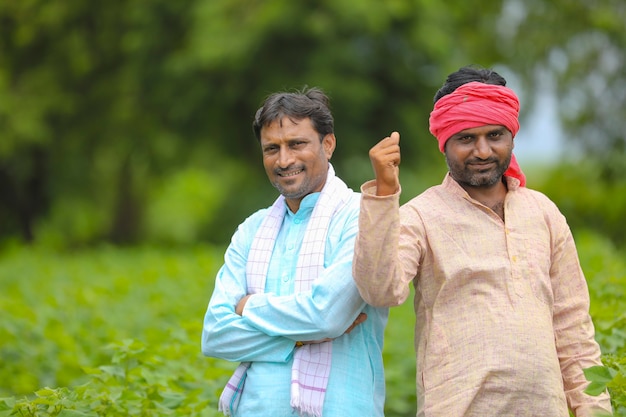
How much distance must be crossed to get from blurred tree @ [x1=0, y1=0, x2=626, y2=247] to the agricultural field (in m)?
4.56

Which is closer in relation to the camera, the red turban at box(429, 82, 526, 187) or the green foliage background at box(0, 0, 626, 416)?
the red turban at box(429, 82, 526, 187)

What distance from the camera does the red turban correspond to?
11.7 ft

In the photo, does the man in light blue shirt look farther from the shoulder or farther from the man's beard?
the shoulder

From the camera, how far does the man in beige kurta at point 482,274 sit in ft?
11.1

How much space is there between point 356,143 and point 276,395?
1495 centimetres

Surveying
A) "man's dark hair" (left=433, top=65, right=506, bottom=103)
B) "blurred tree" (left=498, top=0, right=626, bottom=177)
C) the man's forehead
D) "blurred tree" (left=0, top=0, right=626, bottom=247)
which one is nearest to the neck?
the man's forehead

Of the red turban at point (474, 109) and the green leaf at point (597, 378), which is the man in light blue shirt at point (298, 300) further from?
the green leaf at point (597, 378)

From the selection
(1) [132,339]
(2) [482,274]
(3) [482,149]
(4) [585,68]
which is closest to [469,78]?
(3) [482,149]

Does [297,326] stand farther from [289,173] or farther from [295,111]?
[295,111]

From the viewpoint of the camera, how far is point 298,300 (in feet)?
12.0

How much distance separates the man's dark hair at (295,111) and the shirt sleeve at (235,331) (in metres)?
0.52

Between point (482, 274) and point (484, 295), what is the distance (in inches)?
3.0

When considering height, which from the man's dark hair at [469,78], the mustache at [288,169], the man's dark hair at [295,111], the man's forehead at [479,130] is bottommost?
the mustache at [288,169]

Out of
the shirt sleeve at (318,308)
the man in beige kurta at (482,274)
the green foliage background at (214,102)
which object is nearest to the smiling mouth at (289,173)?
the shirt sleeve at (318,308)
